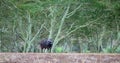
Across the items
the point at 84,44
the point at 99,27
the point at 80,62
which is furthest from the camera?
the point at 84,44

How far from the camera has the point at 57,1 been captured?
29.6 ft

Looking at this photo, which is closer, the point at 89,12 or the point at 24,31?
the point at 89,12

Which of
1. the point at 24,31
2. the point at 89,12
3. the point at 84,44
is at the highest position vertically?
→ the point at 89,12

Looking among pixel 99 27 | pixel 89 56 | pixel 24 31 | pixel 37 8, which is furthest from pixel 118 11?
pixel 89 56

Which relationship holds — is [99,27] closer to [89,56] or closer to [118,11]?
[118,11]

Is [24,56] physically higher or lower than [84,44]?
higher

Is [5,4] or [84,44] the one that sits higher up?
[5,4]

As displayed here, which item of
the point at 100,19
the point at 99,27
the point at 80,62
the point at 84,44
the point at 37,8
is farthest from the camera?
the point at 84,44

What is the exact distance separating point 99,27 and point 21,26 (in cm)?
309

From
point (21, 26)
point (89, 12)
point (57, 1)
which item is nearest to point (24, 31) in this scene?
point (21, 26)

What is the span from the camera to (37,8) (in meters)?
8.88

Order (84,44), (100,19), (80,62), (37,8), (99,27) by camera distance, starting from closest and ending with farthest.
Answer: (80,62)
(37,8)
(100,19)
(99,27)
(84,44)

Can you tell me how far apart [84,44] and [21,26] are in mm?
3900

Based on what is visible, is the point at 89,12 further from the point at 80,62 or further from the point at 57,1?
the point at 80,62
